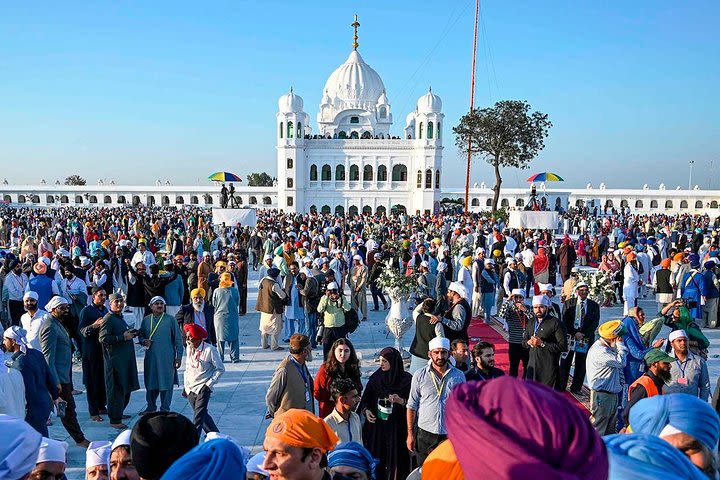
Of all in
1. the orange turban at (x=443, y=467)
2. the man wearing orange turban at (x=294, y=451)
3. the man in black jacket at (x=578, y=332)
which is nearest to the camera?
the orange turban at (x=443, y=467)

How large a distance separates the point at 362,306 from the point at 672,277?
20.8 ft

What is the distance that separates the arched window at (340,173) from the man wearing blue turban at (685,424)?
48290 mm

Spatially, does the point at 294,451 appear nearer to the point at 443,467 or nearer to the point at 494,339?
the point at 443,467

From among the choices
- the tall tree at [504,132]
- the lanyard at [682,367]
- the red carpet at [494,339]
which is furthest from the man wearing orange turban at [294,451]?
the tall tree at [504,132]

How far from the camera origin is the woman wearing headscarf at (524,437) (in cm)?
113

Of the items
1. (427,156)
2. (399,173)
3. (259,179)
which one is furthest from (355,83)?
(259,179)

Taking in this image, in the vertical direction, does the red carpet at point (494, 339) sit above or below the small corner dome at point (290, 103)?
below

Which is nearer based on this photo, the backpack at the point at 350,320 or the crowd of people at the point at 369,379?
the crowd of people at the point at 369,379

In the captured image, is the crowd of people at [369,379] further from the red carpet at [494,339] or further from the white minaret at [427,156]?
the white minaret at [427,156]

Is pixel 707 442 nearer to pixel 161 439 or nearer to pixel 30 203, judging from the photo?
pixel 161 439

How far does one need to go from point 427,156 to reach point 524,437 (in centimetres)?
4888

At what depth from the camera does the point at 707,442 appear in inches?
87.9

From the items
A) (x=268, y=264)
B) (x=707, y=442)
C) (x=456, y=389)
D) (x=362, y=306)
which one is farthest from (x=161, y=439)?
(x=362, y=306)

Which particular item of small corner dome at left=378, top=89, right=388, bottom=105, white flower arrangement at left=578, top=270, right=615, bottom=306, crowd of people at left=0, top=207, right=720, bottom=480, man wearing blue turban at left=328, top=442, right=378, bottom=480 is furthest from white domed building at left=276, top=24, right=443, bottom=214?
man wearing blue turban at left=328, top=442, right=378, bottom=480
